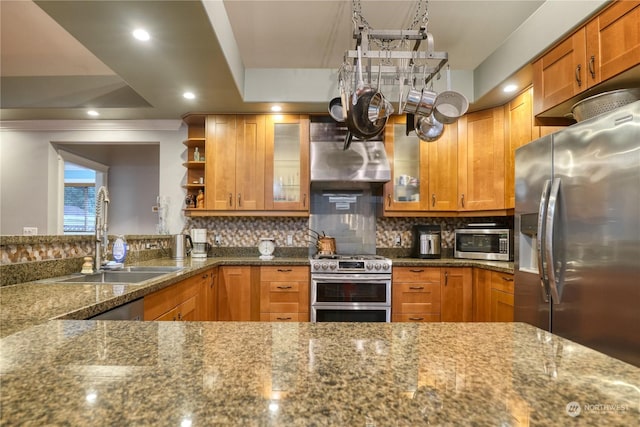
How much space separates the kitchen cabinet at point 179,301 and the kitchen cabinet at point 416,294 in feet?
5.36

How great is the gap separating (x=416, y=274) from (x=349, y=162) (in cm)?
123

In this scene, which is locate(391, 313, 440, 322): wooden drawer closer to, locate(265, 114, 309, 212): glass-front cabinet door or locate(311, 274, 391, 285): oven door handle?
locate(311, 274, 391, 285): oven door handle

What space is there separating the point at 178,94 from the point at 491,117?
2874 millimetres

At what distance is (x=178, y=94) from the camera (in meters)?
2.88

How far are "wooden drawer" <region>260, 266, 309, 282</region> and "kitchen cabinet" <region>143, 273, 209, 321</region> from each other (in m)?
0.55

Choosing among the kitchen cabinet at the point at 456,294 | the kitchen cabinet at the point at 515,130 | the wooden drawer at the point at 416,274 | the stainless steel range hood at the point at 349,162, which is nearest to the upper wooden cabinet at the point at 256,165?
the stainless steel range hood at the point at 349,162

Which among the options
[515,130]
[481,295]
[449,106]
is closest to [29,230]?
[449,106]

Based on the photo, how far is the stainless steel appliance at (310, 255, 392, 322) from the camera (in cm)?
293

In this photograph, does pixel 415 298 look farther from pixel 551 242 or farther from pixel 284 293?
pixel 551 242

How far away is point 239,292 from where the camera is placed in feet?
9.94

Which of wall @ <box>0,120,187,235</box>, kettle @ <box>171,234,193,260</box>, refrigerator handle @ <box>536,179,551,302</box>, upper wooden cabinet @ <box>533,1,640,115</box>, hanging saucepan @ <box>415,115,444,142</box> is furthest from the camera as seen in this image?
wall @ <box>0,120,187,235</box>

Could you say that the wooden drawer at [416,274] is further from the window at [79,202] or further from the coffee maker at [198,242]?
the window at [79,202]

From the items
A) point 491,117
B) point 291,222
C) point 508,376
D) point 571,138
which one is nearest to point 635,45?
point 571,138

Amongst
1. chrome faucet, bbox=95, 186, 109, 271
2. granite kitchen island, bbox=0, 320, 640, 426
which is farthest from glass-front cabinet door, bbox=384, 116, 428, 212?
granite kitchen island, bbox=0, 320, 640, 426
